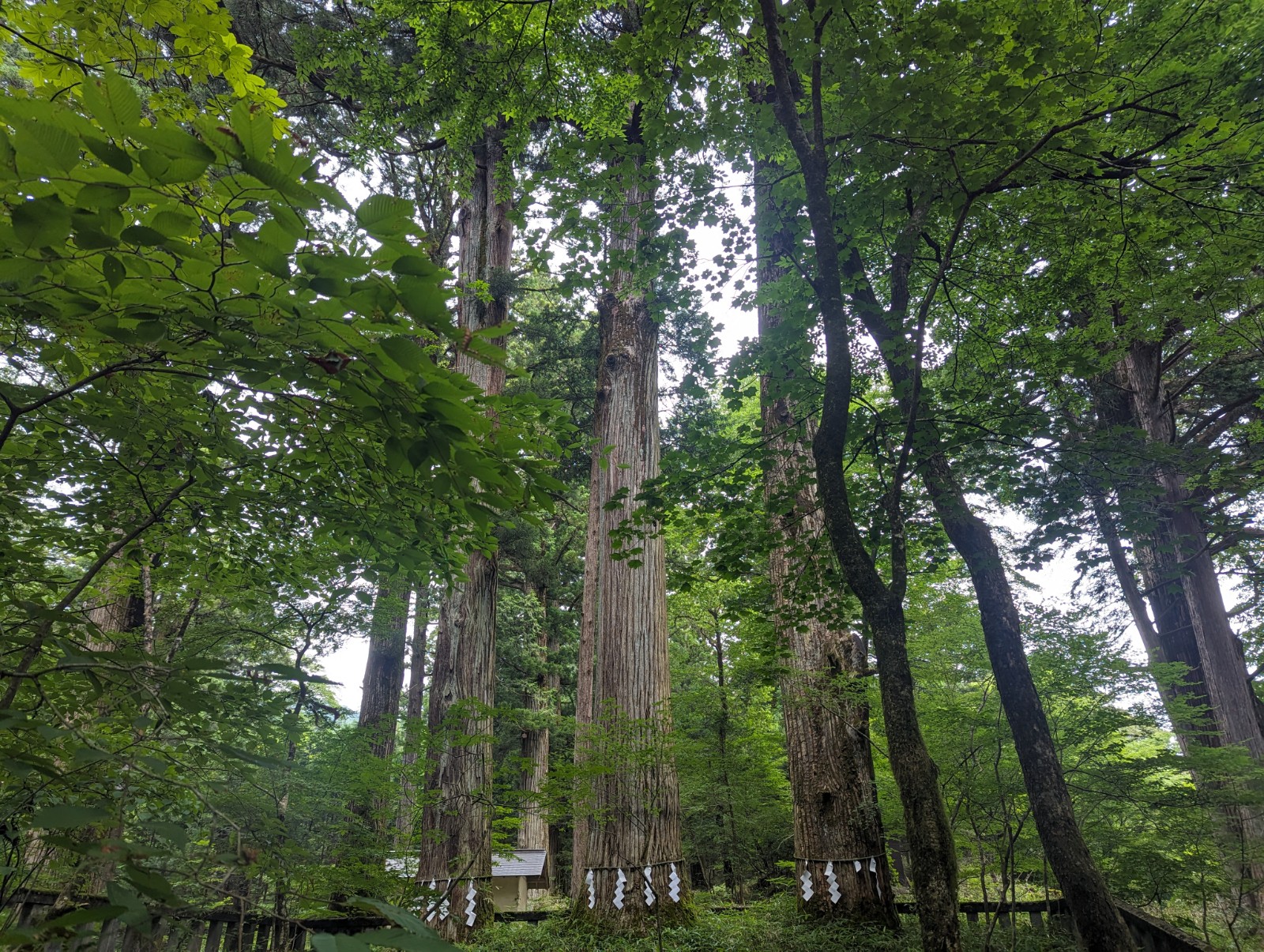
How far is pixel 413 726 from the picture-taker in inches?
203

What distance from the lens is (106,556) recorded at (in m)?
1.26

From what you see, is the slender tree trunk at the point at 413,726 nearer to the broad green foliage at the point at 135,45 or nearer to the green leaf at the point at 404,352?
the broad green foliage at the point at 135,45

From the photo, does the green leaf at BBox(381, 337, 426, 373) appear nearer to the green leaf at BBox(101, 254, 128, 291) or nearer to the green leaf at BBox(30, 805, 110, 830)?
the green leaf at BBox(101, 254, 128, 291)

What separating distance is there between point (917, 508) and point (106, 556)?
16.6 feet

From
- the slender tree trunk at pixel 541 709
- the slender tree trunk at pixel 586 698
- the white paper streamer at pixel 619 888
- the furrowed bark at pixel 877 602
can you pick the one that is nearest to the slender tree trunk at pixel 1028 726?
the furrowed bark at pixel 877 602

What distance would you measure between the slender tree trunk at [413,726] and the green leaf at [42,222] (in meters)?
4.28

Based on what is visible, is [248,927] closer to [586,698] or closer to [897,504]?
[586,698]

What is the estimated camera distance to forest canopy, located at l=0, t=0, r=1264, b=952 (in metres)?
1.21

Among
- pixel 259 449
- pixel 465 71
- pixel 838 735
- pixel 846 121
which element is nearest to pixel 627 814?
pixel 838 735

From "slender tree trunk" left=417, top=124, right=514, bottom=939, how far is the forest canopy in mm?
62

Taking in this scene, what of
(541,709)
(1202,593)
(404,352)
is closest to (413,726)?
(404,352)

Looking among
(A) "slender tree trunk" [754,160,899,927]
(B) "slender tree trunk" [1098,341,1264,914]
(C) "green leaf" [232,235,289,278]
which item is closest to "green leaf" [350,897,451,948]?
(C) "green leaf" [232,235,289,278]

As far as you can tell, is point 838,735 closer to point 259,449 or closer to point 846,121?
point 846,121

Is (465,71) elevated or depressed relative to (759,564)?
elevated
